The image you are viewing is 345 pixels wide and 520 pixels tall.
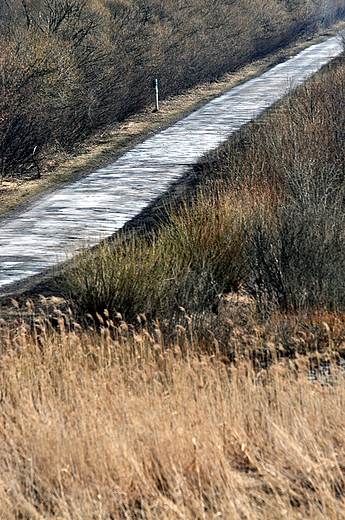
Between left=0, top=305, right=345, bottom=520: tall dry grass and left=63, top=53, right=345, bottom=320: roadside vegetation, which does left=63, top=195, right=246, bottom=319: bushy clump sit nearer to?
left=63, top=53, right=345, bottom=320: roadside vegetation

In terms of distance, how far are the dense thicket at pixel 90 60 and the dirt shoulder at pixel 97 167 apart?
466 mm

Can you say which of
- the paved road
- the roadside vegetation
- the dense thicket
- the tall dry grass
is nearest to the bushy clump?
the roadside vegetation

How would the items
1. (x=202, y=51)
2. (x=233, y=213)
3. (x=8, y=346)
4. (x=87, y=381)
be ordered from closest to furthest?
(x=87, y=381)
(x=8, y=346)
(x=233, y=213)
(x=202, y=51)

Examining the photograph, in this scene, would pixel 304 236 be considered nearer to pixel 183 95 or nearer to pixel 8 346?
pixel 8 346

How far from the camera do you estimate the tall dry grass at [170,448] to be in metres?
3.31

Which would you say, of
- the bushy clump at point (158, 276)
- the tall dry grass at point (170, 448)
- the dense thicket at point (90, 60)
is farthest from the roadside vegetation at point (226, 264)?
the dense thicket at point (90, 60)

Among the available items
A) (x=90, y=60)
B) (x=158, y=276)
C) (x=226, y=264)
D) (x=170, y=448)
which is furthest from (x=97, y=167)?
(x=170, y=448)

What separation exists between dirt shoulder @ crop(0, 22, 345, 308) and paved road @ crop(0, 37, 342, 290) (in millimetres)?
219

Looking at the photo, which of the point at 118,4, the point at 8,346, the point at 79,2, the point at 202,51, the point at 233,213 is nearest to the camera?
the point at 8,346

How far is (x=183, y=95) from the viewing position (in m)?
23.4

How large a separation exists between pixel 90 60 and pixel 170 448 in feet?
48.9

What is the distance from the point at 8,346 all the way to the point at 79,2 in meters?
14.8

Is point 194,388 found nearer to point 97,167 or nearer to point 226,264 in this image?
point 226,264

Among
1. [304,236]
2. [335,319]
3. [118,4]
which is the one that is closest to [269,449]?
[335,319]
